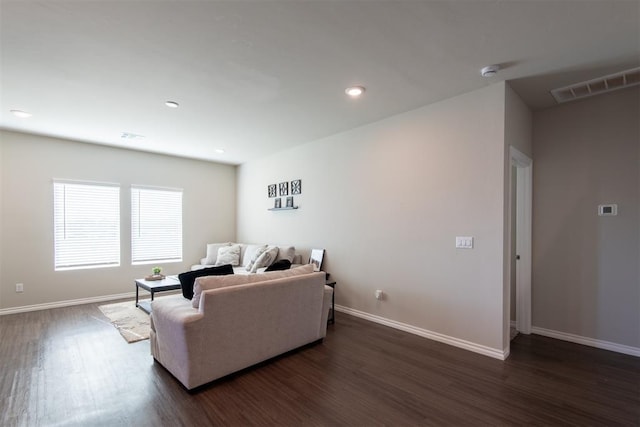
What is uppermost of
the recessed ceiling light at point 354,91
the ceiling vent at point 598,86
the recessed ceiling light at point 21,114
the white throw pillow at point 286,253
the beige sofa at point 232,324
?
the recessed ceiling light at point 354,91

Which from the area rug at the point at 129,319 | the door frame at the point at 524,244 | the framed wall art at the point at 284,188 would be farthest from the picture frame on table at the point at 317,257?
the door frame at the point at 524,244

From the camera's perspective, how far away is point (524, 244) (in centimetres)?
370

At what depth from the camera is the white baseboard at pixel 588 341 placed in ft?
10.0

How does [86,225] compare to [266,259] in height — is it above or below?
above

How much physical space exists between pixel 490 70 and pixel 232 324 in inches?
128

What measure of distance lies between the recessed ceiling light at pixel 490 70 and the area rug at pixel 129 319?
4.60 metres

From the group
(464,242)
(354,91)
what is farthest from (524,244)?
(354,91)

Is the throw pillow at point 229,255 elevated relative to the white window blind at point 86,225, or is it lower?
lower

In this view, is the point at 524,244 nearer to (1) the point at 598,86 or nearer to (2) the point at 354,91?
(1) the point at 598,86

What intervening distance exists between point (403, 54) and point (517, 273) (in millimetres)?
3093

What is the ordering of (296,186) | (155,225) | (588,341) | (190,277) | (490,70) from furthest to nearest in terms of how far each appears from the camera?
(155,225) → (296,186) → (588,341) → (190,277) → (490,70)

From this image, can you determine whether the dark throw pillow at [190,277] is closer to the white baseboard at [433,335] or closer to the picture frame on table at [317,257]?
the picture frame on table at [317,257]

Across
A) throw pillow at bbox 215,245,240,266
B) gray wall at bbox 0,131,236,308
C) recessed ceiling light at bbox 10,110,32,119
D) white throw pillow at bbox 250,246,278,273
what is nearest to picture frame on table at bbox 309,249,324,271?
white throw pillow at bbox 250,246,278,273

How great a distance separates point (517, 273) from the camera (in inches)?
149
